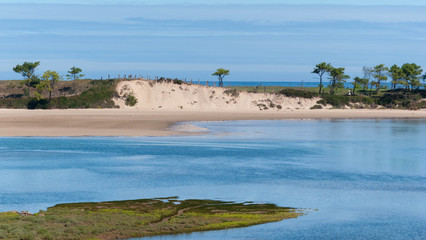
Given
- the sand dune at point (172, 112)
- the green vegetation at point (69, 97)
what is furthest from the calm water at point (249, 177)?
the green vegetation at point (69, 97)

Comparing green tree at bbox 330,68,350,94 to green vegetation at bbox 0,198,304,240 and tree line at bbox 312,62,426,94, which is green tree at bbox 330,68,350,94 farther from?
green vegetation at bbox 0,198,304,240

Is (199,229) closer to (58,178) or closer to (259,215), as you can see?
(259,215)

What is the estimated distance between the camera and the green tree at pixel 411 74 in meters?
136

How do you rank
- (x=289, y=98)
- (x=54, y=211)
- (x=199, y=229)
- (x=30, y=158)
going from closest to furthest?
1. (x=199, y=229)
2. (x=54, y=211)
3. (x=30, y=158)
4. (x=289, y=98)

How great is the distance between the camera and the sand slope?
114062 mm

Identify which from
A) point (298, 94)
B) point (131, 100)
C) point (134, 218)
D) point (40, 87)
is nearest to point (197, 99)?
point (131, 100)

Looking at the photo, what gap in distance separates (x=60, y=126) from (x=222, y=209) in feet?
160

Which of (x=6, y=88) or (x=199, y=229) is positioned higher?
(x=6, y=88)

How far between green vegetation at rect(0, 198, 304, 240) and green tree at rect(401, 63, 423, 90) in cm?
→ 12110

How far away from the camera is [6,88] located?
125 m

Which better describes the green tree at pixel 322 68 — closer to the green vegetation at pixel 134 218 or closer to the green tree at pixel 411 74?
the green tree at pixel 411 74

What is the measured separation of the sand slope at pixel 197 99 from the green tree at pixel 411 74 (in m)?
29.4

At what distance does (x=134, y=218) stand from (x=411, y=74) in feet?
424

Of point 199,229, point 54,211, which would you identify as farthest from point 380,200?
point 54,211
